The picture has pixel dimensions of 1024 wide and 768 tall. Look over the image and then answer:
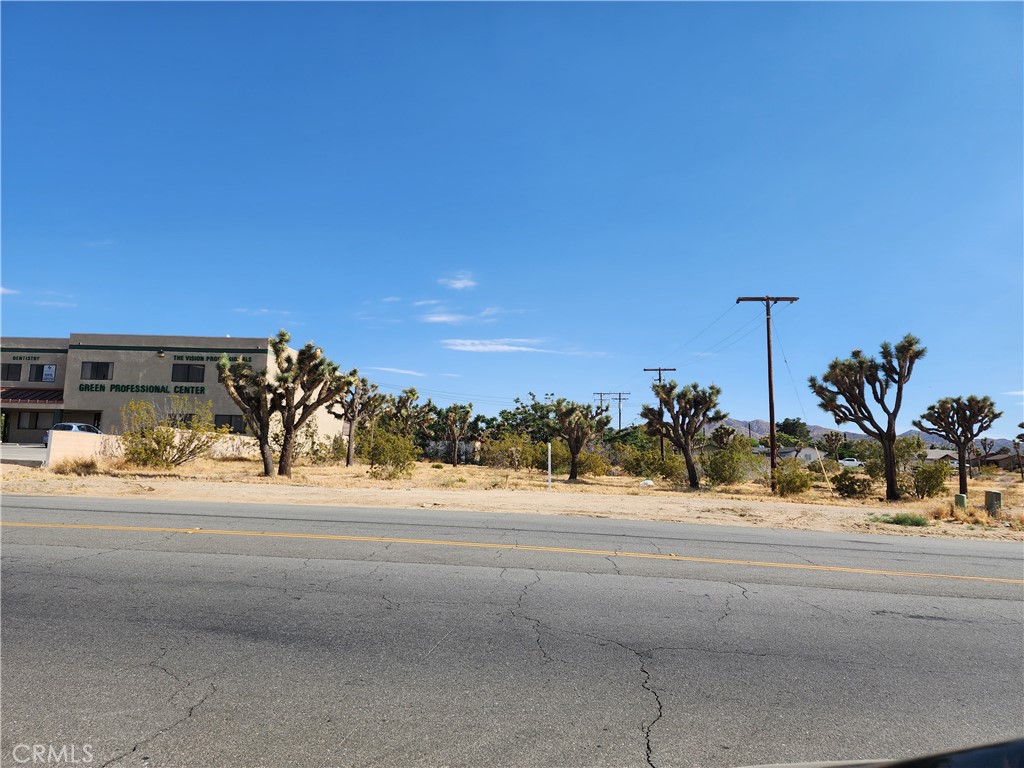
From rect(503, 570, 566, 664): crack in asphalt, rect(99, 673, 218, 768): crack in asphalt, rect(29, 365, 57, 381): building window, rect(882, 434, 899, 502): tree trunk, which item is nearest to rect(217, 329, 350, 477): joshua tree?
rect(503, 570, 566, 664): crack in asphalt

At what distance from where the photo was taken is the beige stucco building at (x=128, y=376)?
4669 centimetres

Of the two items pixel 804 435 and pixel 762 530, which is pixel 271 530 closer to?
pixel 762 530

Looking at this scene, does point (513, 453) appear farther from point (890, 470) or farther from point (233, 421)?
point (890, 470)

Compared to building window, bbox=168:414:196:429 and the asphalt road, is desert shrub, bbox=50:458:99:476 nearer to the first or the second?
building window, bbox=168:414:196:429

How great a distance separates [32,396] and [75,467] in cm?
3124

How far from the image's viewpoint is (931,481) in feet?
90.9

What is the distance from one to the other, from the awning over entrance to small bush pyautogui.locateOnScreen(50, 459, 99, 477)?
27787 mm

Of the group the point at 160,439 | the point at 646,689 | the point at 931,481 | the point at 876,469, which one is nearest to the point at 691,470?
the point at 876,469

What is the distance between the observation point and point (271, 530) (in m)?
10.4

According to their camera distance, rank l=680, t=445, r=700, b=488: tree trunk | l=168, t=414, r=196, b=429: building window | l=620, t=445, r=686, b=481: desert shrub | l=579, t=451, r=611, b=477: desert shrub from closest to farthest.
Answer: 1. l=168, t=414, r=196, b=429: building window
2. l=680, t=445, r=700, b=488: tree trunk
3. l=620, t=445, r=686, b=481: desert shrub
4. l=579, t=451, r=611, b=477: desert shrub

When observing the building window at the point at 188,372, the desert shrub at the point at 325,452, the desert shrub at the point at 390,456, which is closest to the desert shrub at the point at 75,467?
the desert shrub at the point at 390,456

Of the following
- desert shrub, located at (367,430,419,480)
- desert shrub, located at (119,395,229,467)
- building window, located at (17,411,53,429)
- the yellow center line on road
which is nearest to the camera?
the yellow center line on road

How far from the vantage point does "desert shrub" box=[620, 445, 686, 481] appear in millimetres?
34406

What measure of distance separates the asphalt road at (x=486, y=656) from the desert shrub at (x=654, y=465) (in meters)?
25.5
